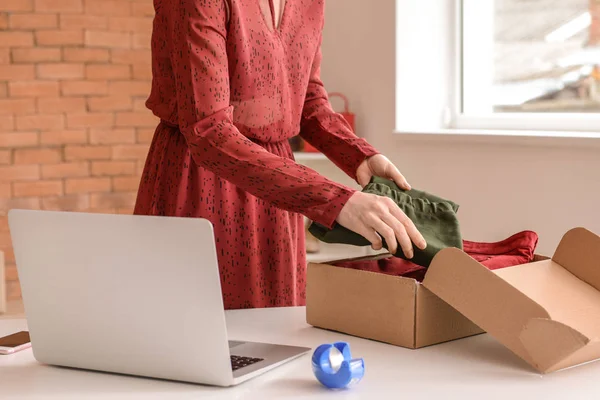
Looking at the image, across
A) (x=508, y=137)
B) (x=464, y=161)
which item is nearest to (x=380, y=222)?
(x=508, y=137)

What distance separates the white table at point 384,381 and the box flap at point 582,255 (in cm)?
20

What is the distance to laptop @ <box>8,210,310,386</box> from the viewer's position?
102 centimetres

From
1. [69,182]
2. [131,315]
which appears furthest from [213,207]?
[69,182]

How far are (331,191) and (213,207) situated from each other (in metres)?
0.44

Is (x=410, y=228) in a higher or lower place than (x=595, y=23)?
lower

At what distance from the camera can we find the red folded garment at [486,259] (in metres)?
1.36

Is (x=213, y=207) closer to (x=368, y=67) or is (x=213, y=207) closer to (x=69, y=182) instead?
(x=368, y=67)

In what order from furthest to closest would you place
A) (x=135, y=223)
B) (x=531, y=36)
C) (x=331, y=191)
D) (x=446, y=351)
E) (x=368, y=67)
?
(x=368, y=67)
(x=531, y=36)
(x=331, y=191)
(x=446, y=351)
(x=135, y=223)

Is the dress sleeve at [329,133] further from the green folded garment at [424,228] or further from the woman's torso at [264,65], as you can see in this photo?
the green folded garment at [424,228]

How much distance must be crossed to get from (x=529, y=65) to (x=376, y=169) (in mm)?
1495

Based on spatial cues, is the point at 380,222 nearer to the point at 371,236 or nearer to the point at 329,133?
the point at 371,236

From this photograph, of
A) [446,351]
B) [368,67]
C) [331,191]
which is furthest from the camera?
[368,67]

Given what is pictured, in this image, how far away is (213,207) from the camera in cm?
170

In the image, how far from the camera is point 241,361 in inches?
44.7
